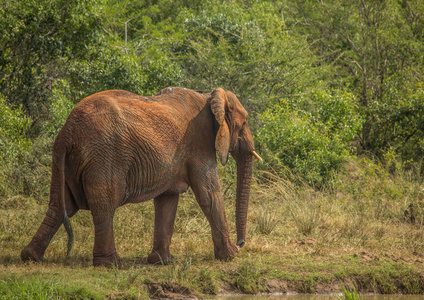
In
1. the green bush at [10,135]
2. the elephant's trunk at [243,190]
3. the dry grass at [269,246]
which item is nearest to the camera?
the dry grass at [269,246]

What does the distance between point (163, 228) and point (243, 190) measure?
1.24m

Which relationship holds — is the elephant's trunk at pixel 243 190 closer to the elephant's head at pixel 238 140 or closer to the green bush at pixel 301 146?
the elephant's head at pixel 238 140

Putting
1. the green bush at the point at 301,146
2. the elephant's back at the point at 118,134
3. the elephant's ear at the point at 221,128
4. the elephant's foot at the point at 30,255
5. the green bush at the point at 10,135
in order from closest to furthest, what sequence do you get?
the elephant's back at the point at 118,134 < the elephant's foot at the point at 30,255 < the elephant's ear at the point at 221,128 < the green bush at the point at 10,135 < the green bush at the point at 301,146

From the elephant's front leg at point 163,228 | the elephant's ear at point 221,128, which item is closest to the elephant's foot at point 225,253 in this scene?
the elephant's front leg at point 163,228

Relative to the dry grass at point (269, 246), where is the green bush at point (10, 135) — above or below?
above

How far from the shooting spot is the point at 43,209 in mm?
9633

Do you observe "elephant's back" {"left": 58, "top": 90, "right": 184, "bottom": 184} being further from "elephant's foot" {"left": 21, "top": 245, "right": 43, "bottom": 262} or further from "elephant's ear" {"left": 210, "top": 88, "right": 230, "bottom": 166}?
"elephant's foot" {"left": 21, "top": 245, "right": 43, "bottom": 262}

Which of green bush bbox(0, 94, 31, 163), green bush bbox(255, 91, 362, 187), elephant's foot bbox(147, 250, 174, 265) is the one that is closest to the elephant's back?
elephant's foot bbox(147, 250, 174, 265)

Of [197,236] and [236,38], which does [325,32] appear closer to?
[236,38]

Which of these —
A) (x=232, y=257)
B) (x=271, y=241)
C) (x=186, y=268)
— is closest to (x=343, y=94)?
(x=271, y=241)

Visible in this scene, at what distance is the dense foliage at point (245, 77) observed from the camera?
12.3m

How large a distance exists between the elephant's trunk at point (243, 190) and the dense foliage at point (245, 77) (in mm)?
3685

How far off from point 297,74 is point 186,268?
957 cm

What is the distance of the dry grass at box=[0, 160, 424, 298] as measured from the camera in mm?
6426
